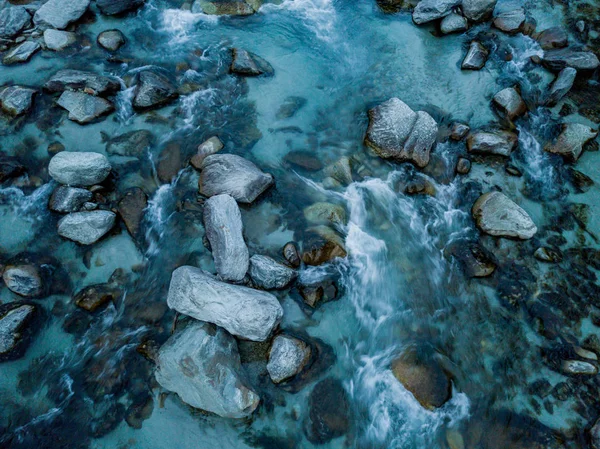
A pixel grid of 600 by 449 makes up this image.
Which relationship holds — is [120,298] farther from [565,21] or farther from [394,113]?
[565,21]

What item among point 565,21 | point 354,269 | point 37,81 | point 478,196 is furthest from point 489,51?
point 37,81

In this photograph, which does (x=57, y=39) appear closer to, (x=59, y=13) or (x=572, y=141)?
(x=59, y=13)

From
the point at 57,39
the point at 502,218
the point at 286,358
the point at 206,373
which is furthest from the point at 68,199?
the point at 502,218

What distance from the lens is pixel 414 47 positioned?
9.73 meters

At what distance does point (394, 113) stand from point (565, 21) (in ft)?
19.0

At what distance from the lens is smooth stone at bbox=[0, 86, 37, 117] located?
8.16 m

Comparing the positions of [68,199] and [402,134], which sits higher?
[402,134]

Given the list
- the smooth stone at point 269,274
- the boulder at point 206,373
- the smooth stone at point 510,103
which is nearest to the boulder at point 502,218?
the smooth stone at point 510,103

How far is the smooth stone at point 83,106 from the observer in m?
8.12

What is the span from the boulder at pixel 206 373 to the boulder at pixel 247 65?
19.0ft

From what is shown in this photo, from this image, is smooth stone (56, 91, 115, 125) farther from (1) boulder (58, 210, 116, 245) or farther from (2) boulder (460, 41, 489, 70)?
(2) boulder (460, 41, 489, 70)

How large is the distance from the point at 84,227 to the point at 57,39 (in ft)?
17.1

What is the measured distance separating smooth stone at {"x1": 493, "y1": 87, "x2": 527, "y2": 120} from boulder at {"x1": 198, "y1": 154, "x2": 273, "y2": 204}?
17.0ft

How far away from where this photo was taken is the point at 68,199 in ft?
23.2
